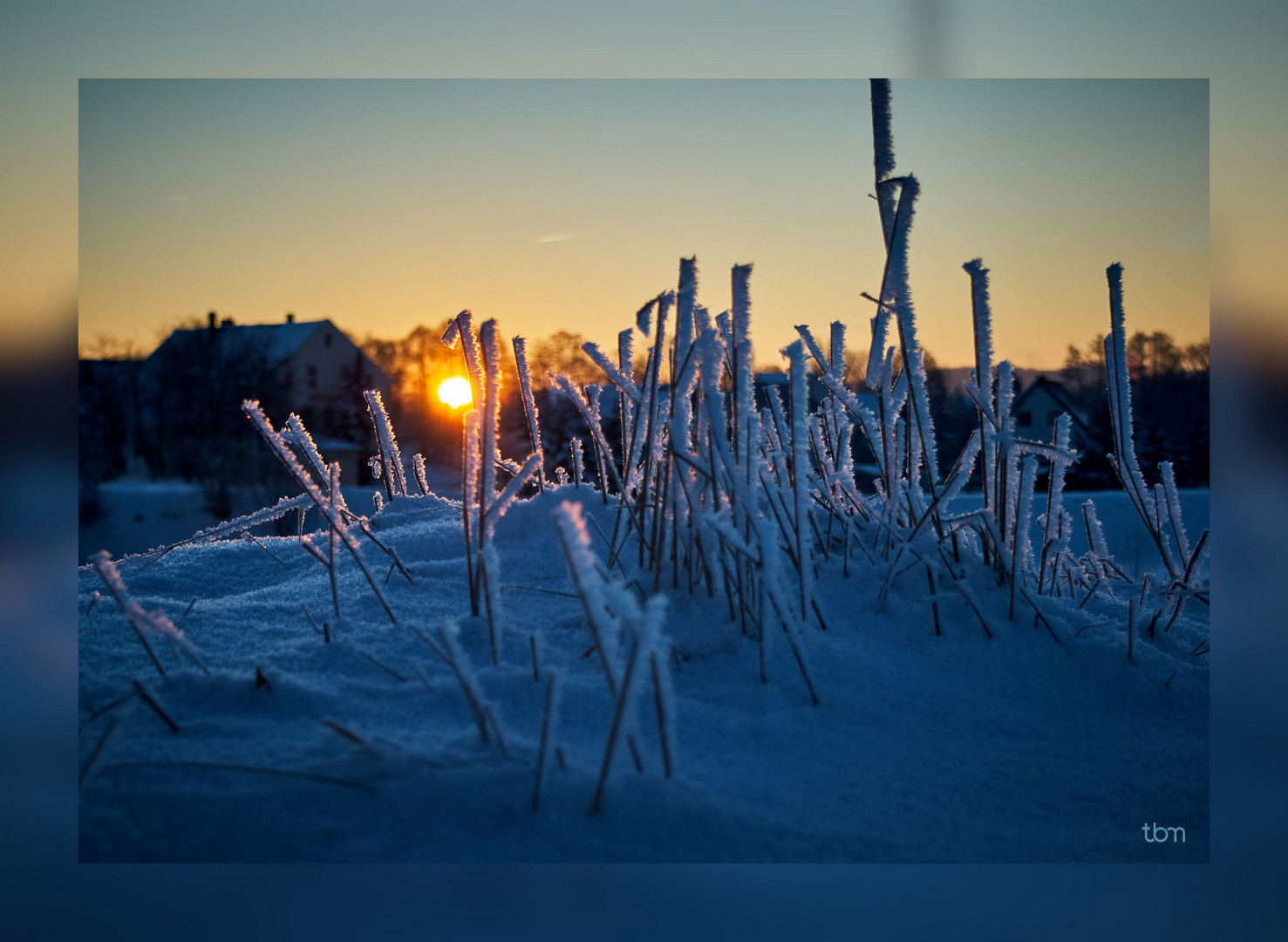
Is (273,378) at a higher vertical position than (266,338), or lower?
lower

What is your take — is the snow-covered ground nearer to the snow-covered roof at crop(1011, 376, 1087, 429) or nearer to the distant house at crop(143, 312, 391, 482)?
the snow-covered roof at crop(1011, 376, 1087, 429)

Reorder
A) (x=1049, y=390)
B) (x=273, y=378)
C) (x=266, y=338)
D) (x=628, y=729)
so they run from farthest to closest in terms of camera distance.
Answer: (x=266, y=338) < (x=273, y=378) < (x=1049, y=390) < (x=628, y=729)

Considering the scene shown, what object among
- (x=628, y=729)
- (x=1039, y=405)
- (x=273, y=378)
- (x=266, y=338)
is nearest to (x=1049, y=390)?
(x=1039, y=405)

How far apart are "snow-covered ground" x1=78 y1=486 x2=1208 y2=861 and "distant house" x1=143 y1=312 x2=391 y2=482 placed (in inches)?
332

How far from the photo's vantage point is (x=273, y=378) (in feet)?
44.9

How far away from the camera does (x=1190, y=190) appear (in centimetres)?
175

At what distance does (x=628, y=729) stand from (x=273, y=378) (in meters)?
14.1

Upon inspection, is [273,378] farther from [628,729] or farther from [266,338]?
[628,729]

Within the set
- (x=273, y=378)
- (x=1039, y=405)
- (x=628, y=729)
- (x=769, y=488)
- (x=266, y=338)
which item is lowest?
(x=628, y=729)

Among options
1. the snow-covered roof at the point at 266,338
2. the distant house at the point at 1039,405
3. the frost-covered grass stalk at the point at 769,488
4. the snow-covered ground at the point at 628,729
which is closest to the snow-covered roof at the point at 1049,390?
the distant house at the point at 1039,405

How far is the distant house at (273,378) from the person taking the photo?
38.2ft
